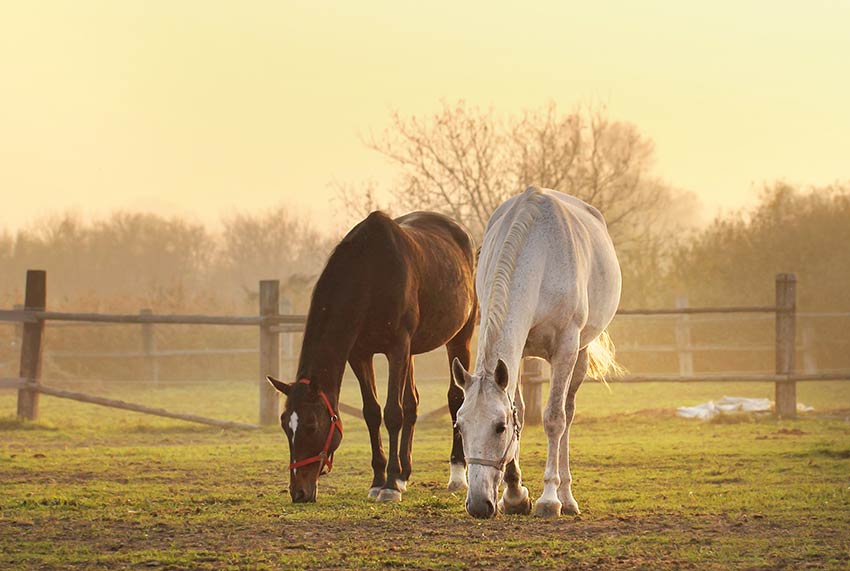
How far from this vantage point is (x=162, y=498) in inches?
292

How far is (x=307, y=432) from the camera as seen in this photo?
6711 mm

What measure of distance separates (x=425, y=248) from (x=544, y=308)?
1797 millimetres

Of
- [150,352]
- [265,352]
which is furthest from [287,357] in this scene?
[265,352]

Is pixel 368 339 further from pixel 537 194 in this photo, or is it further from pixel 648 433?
pixel 648 433

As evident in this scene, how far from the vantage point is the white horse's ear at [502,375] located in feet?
18.1

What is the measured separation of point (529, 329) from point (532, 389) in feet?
23.5

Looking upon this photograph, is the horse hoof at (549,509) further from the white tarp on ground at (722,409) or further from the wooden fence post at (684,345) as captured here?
the wooden fence post at (684,345)

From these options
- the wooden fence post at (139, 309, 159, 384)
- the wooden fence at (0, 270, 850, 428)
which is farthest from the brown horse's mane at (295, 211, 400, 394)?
the wooden fence post at (139, 309, 159, 384)

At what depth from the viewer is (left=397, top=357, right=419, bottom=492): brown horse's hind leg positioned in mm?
7551

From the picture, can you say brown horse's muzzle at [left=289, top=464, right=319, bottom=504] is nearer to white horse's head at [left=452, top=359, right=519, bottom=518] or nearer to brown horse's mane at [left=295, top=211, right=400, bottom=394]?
brown horse's mane at [left=295, top=211, right=400, bottom=394]

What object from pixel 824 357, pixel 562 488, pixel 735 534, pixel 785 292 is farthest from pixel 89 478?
pixel 824 357

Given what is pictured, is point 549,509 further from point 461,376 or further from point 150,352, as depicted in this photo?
point 150,352

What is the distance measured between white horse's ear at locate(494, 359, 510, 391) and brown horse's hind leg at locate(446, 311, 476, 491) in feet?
6.37

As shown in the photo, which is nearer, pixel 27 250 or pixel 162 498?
pixel 162 498
